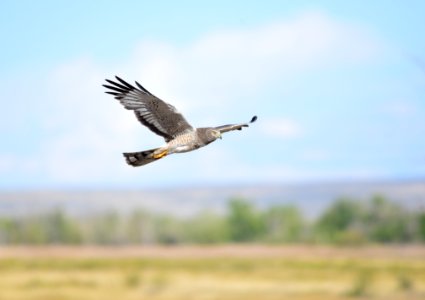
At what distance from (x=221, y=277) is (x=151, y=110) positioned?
128 ft

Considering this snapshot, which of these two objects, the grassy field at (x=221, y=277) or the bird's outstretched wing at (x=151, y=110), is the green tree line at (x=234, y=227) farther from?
the bird's outstretched wing at (x=151, y=110)

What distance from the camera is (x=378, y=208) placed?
9638 centimetres

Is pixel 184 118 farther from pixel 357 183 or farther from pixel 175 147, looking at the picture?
pixel 357 183

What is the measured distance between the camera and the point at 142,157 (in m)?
14.4

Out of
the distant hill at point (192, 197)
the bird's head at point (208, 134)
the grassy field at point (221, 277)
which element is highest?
the distant hill at point (192, 197)

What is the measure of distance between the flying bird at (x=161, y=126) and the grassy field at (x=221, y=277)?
28.2m

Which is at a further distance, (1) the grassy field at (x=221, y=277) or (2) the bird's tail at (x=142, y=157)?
(1) the grassy field at (x=221, y=277)

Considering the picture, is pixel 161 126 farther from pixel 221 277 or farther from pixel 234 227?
pixel 234 227

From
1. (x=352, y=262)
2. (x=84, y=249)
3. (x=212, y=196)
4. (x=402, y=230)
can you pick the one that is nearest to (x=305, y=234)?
(x=402, y=230)

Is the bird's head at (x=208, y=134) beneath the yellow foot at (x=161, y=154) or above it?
above

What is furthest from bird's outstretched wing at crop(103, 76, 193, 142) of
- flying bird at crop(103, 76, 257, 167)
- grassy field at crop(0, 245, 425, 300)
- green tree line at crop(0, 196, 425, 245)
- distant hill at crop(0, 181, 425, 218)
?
distant hill at crop(0, 181, 425, 218)

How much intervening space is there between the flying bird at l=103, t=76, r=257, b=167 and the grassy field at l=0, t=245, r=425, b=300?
2818 centimetres

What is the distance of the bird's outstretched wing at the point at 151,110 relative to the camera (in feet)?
47.3

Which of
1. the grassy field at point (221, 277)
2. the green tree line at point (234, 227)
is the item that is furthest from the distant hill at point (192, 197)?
the grassy field at point (221, 277)
